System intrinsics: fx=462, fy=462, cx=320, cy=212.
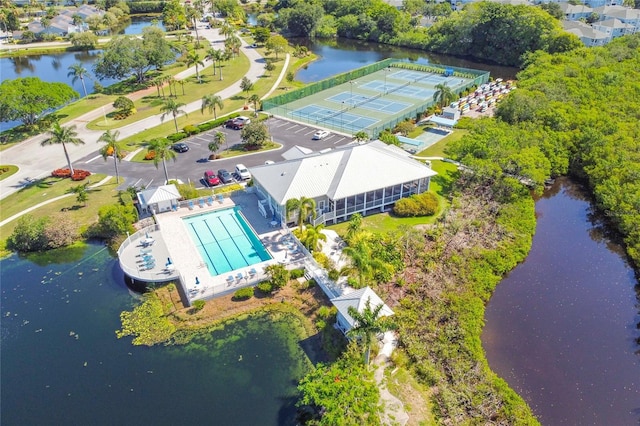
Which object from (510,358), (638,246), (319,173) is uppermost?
(319,173)

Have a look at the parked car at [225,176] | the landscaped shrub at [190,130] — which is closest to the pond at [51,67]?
the landscaped shrub at [190,130]

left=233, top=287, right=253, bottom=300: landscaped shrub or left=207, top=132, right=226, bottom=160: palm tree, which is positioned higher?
left=207, top=132, right=226, bottom=160: palm tree

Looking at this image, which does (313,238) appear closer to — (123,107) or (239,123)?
(239,123)

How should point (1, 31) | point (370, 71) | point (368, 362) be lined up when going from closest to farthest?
point (368, 362), point (370, 71), point (1, 31)

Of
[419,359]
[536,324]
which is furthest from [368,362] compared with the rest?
[536,324]

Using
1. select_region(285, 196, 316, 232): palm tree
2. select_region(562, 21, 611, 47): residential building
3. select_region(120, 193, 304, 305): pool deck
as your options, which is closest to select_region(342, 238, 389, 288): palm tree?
select_region(120, 193, 304, 305): pool deck

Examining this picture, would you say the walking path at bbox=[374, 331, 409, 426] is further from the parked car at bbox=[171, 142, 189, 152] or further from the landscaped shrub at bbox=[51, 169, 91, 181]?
the landscaped shrub at bbox=[51, 169, 91, 181]

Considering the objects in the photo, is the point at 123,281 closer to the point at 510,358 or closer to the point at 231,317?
the point at 231,317

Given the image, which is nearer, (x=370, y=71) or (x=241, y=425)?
(x=241, y=425)
